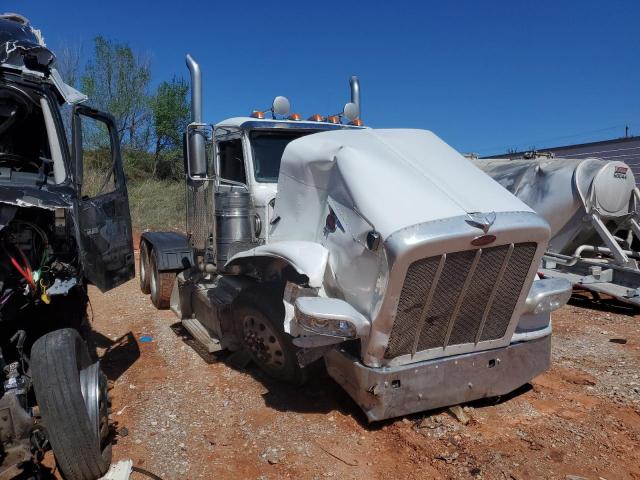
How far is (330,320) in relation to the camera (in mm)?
3287

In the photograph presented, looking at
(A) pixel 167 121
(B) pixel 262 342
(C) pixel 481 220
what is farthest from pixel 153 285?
(A) pixel 167 121

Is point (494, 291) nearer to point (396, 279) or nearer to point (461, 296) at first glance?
point (461, 296)

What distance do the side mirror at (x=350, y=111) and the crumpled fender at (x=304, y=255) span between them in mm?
2648

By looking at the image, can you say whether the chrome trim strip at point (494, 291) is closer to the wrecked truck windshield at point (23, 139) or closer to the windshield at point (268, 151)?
the windshield at point (268, 151)

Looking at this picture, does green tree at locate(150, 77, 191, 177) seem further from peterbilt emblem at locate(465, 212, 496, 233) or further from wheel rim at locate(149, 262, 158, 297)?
peterbilt emblem at locate(465, 212, 496, 233)

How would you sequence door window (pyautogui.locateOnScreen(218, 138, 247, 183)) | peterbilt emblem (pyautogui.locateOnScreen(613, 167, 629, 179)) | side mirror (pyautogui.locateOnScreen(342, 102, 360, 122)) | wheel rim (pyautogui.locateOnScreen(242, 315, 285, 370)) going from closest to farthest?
wheel rim (pyautogui.locateOnScreen(242, 315, 285, 370)), door window (pyautogui.locateOnScreen(218, 138, 247, 183)), side mirror (pyautogui.locateOnScreen(342, 102, 360, 122)), peterbilt emblem (pyautogui.locateOnScreen(613, 167, 629, 179))

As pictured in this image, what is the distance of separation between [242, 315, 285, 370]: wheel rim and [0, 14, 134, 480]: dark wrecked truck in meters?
1.20

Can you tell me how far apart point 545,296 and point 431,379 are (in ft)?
3.80

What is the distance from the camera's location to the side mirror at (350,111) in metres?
6.29

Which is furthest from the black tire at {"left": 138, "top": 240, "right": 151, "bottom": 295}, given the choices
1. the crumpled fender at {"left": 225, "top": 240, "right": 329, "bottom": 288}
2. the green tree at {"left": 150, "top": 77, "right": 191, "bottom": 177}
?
the green tree at {"left": 150, "top": 77, "right": 191, "bottom": 177}

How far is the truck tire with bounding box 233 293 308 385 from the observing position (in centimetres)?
417

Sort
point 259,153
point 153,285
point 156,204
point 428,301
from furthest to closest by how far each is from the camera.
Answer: point 156,204
point 153,285
point 259,153
point 428,301

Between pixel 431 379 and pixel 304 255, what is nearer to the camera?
pixel 431 379

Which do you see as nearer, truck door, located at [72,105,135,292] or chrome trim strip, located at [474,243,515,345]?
chrome trim strip, located at [474,243,515,345]
